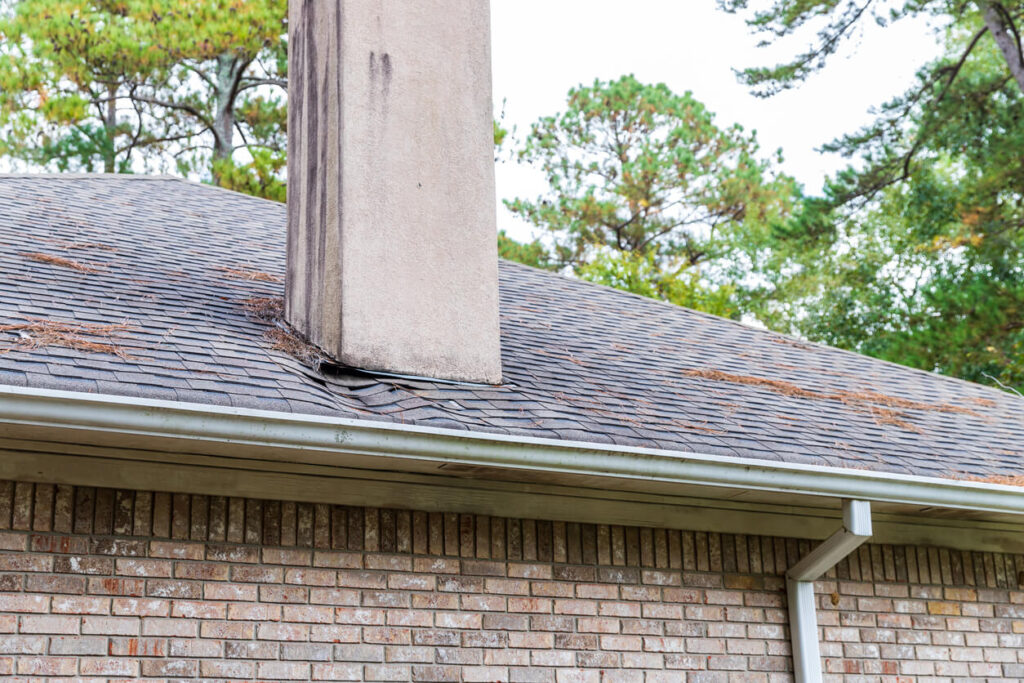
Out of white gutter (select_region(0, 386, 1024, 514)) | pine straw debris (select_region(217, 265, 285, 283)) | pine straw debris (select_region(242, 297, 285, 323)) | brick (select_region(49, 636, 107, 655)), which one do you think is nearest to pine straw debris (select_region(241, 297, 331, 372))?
pine straw debris (select_region(242, 297, 285, 323))

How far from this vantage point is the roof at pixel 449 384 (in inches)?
173

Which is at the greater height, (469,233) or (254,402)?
(469,233)

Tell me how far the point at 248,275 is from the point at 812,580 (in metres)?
3.67

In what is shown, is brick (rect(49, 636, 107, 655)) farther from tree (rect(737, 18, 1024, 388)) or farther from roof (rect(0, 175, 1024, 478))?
tree (rect(737, 18, 1024, 388))

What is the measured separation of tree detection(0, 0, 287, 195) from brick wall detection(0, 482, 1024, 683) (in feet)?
52.9

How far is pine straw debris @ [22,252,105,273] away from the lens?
5742mm

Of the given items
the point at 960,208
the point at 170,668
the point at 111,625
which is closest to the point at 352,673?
the point at 170,668

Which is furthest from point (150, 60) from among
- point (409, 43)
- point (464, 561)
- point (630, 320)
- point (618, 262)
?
point (464, 561)

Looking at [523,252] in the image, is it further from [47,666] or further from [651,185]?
[47,666]

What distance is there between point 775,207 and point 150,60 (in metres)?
16.5

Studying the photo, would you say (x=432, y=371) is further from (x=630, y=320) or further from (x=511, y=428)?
(x=630, y=320)

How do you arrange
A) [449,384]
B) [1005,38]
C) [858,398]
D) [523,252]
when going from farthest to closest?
1. [523,252]
2. [1005,38]
3. [858,398]
4. [449,384]

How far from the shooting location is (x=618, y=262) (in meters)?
21.8

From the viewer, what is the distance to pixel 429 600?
4.57 m
